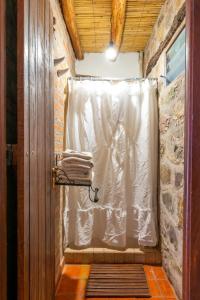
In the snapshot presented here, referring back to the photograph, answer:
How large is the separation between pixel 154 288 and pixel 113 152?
1357 millimetres

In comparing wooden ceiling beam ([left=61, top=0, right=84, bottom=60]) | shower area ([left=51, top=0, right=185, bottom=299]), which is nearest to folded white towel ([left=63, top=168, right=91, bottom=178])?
shower area ([left=51, top=0, right=185, bottom=299])

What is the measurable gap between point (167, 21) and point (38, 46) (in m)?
1.67

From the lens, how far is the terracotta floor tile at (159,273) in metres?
2.40

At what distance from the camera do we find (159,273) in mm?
2475

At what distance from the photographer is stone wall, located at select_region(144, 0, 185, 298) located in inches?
79.5

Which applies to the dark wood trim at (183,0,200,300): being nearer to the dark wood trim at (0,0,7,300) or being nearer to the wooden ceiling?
the dark wood trim at (0,0,7,300)

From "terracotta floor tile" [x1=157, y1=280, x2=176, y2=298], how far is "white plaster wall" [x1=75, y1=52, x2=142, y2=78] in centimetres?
292

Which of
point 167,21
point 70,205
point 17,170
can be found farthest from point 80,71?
point 17,170

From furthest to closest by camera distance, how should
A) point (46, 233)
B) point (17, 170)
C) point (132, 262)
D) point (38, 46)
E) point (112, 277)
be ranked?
1. point (132, 262)
2. point (112, 277)
3. point (46, 233)
4. point (38, 46)
5. point (17, 170)

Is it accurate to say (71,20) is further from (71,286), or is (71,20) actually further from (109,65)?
(71,286)

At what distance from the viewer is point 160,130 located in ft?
8.94

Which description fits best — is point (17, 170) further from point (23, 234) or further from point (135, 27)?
point (135, 27)

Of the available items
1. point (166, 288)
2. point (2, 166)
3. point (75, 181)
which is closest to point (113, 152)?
point (75, 181)

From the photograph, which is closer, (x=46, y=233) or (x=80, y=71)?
(x=46, y=233)
